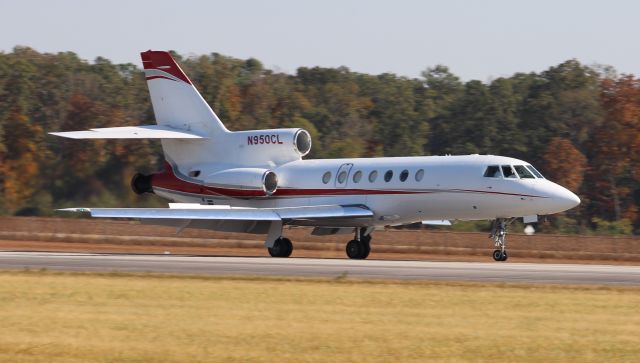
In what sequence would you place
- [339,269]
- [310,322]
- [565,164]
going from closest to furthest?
[310,322] → [339,269] → [565,164]

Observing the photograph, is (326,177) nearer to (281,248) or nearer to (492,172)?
(281,248)

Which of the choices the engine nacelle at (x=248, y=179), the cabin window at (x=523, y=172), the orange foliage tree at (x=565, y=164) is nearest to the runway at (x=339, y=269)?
the cabin window at (x=523, y=172)

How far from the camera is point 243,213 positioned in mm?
35188

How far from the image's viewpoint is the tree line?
4778 cm

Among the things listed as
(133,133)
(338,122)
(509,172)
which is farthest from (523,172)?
(338,122)

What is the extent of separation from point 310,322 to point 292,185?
21.5 metres

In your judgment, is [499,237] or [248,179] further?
[248,179]

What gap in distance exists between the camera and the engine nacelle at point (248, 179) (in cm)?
3784

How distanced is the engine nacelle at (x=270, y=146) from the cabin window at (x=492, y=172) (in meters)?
7.53

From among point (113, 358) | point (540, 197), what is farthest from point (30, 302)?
point (540, 197)

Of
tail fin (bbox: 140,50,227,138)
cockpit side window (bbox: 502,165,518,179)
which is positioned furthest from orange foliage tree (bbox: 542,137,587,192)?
cockpit side window (bbox: 502,165,518,179)

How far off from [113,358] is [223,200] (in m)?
25.2

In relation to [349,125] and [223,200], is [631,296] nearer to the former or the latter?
[223,200]

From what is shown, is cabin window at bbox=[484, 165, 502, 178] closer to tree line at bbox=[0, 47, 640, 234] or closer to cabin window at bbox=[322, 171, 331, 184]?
cabin window at bbox=[322, 171, 331, 184]
